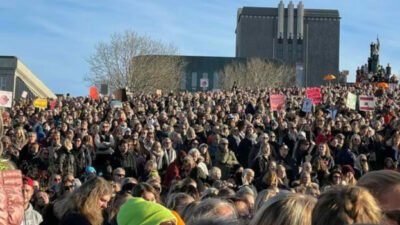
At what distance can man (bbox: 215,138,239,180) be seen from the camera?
1424 centimetres

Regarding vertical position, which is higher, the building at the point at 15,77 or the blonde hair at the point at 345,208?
the building at the point at 15,77

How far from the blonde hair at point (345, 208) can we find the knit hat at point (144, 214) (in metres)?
1.02

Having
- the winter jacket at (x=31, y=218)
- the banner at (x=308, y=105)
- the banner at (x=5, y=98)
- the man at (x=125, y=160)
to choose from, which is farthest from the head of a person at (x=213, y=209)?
the banner at (x=5, y=98)

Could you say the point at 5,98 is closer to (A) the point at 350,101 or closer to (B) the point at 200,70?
(A) the point at 350,101

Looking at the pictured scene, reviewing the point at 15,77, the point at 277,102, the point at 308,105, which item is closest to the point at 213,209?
the point at 308,105

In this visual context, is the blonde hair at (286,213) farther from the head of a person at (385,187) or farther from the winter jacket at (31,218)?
the winter jacket at (31,218)

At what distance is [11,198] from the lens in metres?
2.48

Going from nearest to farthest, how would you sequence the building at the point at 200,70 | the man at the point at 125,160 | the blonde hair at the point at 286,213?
the blonde hair at the point at 286,213
the man at the point at 125,160
the building at the point at 200,70

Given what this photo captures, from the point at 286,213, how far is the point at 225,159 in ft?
35.4

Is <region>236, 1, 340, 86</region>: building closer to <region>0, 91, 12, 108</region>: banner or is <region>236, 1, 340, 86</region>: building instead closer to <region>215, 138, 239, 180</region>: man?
<region>0, 91, 12, 108</region>: banner

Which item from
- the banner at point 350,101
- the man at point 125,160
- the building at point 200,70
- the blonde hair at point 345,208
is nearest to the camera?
the blonde hair at point 345,208

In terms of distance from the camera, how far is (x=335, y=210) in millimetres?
3150

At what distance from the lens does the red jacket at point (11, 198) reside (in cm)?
240

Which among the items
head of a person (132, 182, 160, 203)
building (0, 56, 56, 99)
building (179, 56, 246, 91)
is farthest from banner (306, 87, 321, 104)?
building (179, 56, 246, 91)
